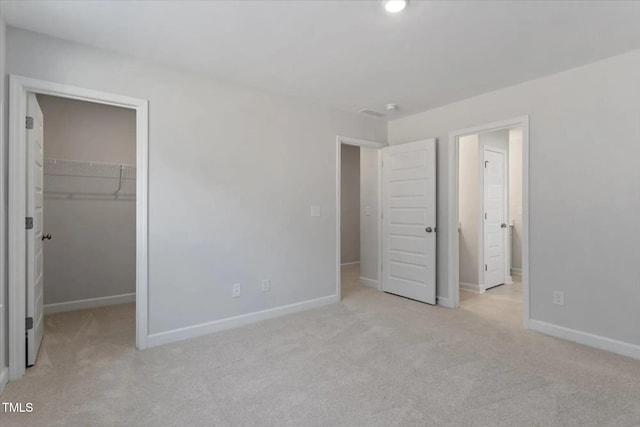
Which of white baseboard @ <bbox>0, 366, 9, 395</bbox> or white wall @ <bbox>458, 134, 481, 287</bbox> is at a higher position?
white wall @ <bbox>458, 134, 481, 287</bbox>

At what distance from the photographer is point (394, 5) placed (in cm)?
189

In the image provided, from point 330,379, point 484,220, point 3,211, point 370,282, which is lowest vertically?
point 330,379

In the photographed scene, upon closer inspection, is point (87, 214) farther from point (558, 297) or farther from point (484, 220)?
point (484, 220)

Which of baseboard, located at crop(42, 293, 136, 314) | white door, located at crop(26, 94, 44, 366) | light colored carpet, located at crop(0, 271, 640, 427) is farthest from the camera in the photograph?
baseboard, located at crop(42, 293, 136, 314)

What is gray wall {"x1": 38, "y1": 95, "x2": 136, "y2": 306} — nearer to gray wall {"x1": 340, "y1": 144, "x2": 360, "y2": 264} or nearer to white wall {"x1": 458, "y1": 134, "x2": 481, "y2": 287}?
gray wall {"x1": 340, "y1": 144, "x2": 360, "y2": 264}

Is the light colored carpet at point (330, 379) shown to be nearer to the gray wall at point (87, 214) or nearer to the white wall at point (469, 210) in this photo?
the gray wall at point (87, 214)

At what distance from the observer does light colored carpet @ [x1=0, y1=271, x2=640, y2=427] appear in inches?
69.8

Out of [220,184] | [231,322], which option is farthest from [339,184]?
[231,322]

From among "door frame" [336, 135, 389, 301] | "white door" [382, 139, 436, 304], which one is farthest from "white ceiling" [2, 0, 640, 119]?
"white door" [382, 139, 436, 304]

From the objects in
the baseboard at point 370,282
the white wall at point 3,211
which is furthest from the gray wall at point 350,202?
the white wall at point 3,211

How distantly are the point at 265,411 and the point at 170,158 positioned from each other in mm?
2115

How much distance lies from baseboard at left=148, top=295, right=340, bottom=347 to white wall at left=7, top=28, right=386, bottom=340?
48 millimetres

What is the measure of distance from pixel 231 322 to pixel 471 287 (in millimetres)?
3320

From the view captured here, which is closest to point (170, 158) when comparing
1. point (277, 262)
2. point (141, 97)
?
point (141, 97)
